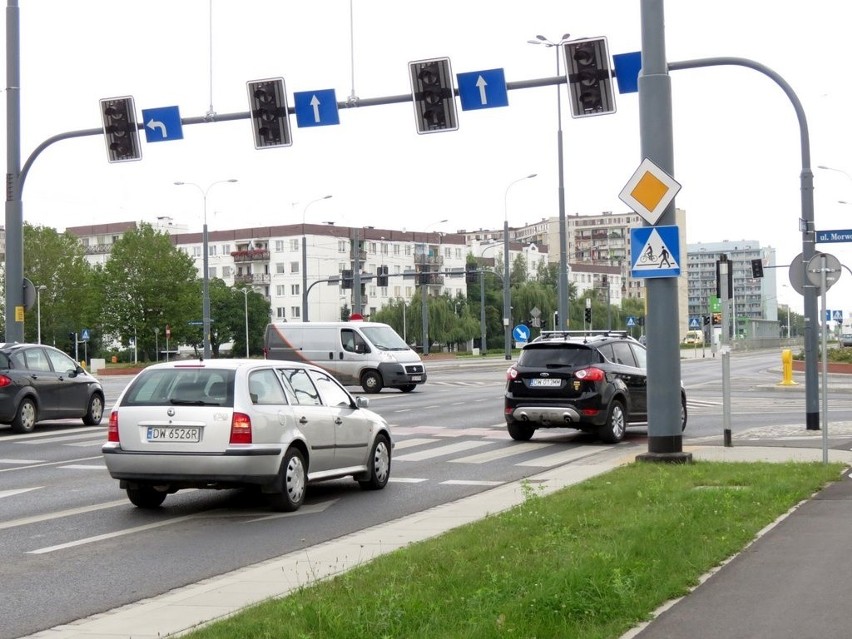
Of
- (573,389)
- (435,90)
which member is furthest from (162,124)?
(573,389)

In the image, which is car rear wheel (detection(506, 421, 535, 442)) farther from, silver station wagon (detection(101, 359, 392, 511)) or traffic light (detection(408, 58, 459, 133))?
silver station wagon (detection(101, 359, 392, 511))

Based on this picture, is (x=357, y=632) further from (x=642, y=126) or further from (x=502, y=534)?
(x=642, y=126)

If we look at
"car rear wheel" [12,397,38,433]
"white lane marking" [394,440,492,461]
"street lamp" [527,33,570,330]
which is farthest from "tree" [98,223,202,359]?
"white lane marking" [394,440,492,461]

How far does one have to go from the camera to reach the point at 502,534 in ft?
31.2

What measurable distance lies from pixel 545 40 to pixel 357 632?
37.6m

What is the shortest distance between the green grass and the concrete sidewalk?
0.71 ft

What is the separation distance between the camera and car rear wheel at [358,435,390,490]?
14.4 m

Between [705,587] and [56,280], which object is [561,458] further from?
[56,280]

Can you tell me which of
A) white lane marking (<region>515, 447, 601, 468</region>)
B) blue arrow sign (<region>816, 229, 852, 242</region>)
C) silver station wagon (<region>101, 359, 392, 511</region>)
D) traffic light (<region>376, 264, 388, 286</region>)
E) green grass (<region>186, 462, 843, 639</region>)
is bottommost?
white lane marking (<region>515, 447, 601, 468</region>)

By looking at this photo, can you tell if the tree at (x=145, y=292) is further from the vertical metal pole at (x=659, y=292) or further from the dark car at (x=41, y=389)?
the vertical metal pole at (x=659, y=292)

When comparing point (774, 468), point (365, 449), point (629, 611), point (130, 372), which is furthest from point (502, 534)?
point (130, 372)

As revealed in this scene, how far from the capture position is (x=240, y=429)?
12164mm

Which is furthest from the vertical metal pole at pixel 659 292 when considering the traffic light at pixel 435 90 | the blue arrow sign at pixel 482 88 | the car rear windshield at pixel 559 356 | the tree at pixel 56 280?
the tree at pixel 56 280

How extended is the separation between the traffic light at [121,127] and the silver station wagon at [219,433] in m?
13.8
